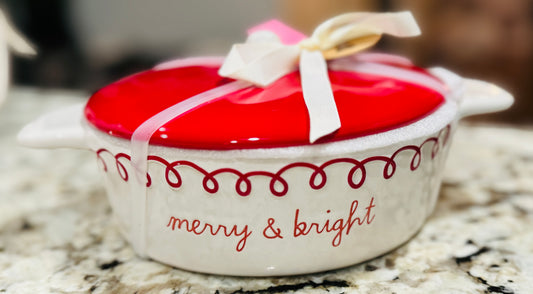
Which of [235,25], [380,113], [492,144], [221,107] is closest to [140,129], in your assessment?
[221,107]

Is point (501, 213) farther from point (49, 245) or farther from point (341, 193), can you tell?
point (49, 245)

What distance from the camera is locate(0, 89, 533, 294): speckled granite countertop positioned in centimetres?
39

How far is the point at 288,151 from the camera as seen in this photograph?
0.33m

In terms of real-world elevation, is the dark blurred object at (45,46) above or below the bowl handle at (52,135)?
below

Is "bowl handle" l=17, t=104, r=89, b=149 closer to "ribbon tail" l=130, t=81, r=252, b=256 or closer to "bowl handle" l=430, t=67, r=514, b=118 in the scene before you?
"ribbon tail" l=130, t=81, r=252, b=256

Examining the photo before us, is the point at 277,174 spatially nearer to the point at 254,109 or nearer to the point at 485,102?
the point at 254,109

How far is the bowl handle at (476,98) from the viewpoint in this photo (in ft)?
1.45

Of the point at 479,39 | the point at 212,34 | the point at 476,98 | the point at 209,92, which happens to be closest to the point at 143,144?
the point at 209,92

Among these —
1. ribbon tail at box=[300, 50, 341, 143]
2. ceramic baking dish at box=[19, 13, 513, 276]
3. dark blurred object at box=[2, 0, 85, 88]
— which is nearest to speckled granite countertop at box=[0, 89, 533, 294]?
ceramic baking dish at box=[19, 13, 513, 276]

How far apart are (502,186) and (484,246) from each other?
5.3 inches

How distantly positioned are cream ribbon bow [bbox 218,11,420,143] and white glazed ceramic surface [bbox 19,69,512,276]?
0.04 m

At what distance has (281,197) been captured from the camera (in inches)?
13.6

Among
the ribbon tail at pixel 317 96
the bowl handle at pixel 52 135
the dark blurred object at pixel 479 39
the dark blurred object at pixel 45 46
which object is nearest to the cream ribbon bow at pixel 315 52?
the ribbon tail at pixel 317 96

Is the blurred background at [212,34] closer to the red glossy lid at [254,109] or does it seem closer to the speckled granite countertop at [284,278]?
the speckled granite countertop at [284,278]
